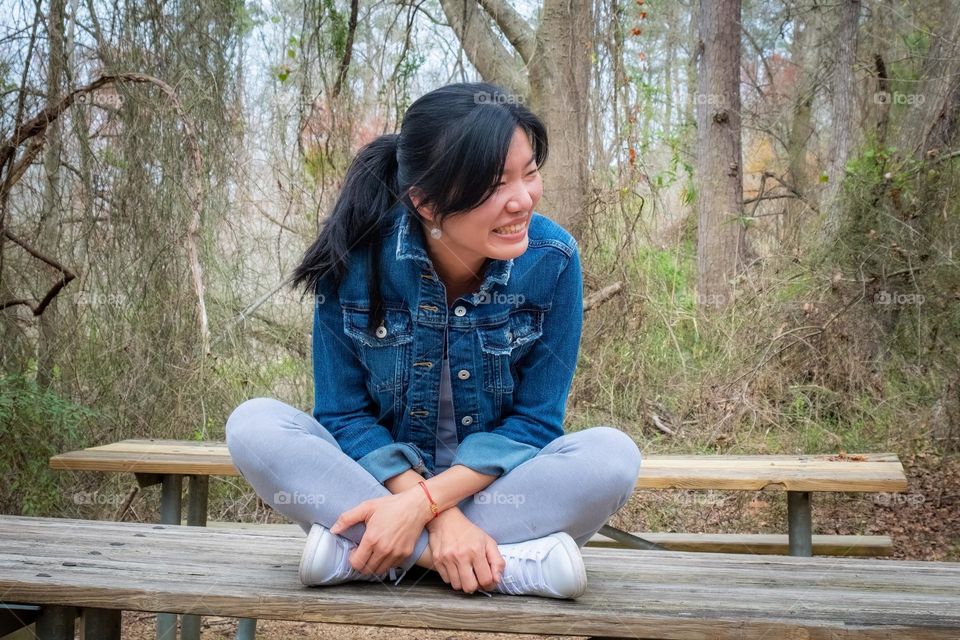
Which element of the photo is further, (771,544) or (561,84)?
(561,84)

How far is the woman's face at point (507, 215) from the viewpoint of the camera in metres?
1.71

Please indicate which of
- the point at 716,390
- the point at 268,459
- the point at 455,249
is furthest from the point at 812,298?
the point at 268,459

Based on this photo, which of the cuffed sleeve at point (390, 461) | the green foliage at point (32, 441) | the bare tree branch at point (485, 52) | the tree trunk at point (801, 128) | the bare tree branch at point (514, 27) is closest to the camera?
the cuffed sleeve at point (390, 461)

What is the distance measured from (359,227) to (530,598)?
2.57ft

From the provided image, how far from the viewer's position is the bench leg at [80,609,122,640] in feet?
5.39

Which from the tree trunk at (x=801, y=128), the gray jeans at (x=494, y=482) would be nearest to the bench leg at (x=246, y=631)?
the gray jeans at (x=494, y=482)

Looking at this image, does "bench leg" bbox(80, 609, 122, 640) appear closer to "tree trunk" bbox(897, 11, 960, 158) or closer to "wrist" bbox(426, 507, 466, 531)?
"wrist" bbox(426, 507, 466, 531)

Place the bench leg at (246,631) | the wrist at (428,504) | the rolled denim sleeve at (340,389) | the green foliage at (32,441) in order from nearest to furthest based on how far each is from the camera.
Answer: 1. the wrist at (428,504)
2. the rolled denim sleeve at (340,389)
3. the bench leg at (246,631)
4. the green foliage at (32,441)

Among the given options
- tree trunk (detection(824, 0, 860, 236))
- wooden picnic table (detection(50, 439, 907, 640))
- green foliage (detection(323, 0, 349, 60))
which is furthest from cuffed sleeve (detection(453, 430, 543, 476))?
tree trunk (detection(824, 0, 860, 236))

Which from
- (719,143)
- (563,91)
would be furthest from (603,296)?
→ (719,143)

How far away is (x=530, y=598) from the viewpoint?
1516 mm

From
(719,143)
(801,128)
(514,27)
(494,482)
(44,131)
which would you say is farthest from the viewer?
(801,128)

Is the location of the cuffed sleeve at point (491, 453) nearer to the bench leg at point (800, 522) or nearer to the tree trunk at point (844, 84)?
the bench leg at point (800, 522)

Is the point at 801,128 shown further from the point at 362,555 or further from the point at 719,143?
the point at 362,555
